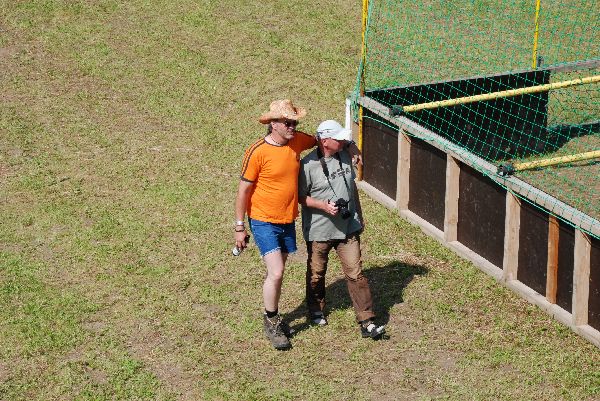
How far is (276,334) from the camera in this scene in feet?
29.7

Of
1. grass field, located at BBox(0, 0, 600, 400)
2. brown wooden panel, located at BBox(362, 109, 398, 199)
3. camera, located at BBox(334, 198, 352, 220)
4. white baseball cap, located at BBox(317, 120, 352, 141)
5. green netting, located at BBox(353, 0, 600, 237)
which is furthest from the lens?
green netting, located at BBox(353, 0, 600, 237)

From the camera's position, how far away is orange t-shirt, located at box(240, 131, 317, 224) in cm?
870

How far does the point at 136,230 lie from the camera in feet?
37.5

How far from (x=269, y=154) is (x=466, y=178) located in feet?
9.26

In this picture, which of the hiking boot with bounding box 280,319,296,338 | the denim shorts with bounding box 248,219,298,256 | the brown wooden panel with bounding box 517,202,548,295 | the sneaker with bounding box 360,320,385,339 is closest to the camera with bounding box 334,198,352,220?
the denim shorts with bounding box 248,219,298,256

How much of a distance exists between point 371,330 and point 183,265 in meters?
2.38

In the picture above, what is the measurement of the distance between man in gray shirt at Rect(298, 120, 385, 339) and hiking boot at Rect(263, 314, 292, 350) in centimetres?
58

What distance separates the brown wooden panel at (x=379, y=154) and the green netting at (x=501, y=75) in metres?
0.23

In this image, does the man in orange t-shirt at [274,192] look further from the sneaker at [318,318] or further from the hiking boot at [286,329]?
the sneaker at [318,318]

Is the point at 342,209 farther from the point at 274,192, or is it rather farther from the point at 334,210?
the point at 274,192

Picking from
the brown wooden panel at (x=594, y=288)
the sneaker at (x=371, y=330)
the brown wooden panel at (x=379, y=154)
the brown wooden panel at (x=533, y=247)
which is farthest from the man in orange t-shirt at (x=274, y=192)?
the brown wooden panel at (x=379, y=154)

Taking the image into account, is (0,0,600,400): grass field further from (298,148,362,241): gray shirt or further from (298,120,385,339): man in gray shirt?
(298,148,362,241): gray shirt

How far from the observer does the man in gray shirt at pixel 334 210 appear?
29.2 ft

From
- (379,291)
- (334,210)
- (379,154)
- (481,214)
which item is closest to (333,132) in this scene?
(334,210)
